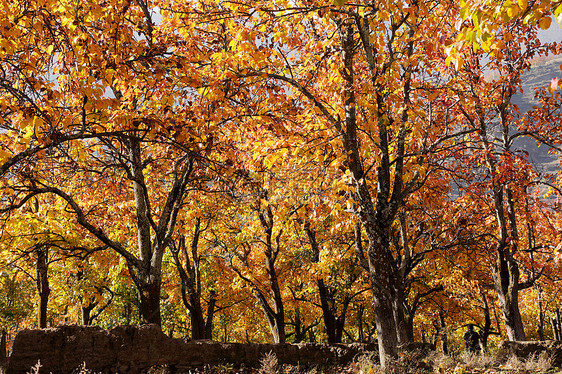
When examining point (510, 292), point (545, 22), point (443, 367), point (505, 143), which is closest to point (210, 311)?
point (510, 292)

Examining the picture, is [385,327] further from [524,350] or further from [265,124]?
[524,350]

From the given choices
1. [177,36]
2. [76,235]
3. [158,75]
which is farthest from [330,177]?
[76,235]

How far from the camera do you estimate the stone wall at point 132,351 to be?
7.77 m

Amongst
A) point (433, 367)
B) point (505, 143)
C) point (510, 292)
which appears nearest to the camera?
point (433, 367)

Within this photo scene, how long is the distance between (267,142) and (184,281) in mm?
9022

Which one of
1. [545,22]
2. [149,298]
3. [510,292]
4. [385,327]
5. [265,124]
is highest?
[265,124]

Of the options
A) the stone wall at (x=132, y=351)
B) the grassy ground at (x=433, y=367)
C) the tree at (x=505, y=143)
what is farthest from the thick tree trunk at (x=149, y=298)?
the tree at (x=505, y=143)

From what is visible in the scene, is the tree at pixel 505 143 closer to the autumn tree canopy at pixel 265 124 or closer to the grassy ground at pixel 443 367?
the autumn tree canopy at pixel 265 124

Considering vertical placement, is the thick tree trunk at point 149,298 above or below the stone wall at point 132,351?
above

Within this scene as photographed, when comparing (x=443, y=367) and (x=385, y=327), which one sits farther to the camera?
(x=385, y=327)

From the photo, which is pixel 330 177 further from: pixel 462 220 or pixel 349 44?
pixel 462 220

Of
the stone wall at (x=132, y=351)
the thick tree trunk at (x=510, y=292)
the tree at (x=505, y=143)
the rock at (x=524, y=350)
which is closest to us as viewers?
the stone wall at (x=132, y=351)

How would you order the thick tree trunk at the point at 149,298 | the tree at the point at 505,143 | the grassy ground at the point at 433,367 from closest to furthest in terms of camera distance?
the grassy ground at the point at 433,367 < the thick tree trunk at the point at 149,298 < the tree at the point at 505,143

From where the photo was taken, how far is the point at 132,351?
877 cm
